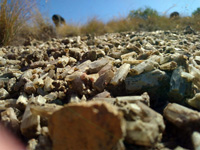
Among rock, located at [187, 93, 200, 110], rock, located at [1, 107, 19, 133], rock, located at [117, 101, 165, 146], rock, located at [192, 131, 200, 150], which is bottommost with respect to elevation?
rock, located at [1, 107, 19, 133]

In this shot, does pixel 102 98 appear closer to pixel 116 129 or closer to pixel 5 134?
pixel 116 129

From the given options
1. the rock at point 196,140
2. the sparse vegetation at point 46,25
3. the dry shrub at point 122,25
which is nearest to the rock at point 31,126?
the rock at point 196,140

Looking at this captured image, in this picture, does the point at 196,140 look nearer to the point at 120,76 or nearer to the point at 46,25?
the point at 120,76

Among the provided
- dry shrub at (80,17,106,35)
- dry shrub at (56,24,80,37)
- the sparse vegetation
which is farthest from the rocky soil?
dry shrub at (80,17,106,35)

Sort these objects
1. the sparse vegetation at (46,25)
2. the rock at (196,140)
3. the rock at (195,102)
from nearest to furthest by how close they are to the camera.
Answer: the rock at (196,140), the rock at (195,102), the sparse vegetation at (46,25)

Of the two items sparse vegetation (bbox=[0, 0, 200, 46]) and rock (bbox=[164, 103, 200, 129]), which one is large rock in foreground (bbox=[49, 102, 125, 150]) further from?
sparse vegetation (bbox=[0, 0, 200, 46])

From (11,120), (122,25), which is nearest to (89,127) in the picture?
(11,120)

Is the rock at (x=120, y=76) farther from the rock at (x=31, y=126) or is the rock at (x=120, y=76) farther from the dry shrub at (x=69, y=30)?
the dry shrub at (x=69, y=30)
